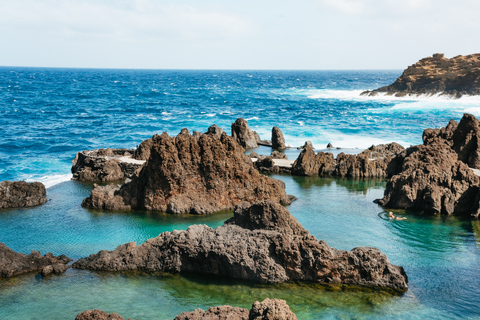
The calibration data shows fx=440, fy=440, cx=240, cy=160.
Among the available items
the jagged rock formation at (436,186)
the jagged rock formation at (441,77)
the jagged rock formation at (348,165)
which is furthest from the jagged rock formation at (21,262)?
the jagged rock formation at (441,77)

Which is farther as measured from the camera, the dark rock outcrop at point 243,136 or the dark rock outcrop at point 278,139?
the dark rock outcrop at point 243,136

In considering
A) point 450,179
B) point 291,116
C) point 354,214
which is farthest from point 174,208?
point 291,116

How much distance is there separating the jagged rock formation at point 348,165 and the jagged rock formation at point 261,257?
21.5m

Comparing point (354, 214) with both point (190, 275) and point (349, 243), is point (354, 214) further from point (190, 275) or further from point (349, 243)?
point (190, 275)

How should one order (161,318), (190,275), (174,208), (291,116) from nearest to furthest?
(161,318) → (190,275) → (174,208) → (291,116)

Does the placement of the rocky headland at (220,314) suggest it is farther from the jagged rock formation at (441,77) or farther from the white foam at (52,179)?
the jagged rock formation at (441,77)

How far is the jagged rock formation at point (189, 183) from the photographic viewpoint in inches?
1145

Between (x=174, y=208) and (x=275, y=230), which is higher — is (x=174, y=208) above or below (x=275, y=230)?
below

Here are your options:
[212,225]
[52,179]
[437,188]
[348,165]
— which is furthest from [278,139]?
[212,225]

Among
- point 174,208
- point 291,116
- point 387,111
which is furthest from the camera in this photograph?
point 387,111

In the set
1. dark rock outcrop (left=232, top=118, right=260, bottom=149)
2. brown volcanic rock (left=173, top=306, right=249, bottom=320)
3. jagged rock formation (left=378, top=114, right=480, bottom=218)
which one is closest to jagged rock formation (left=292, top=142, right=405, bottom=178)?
jagged rock formation (left=378, top=114, right=480, bottom=218)

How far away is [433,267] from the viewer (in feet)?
67.4

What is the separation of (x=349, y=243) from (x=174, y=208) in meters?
11.5

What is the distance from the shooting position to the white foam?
38.8 meters
